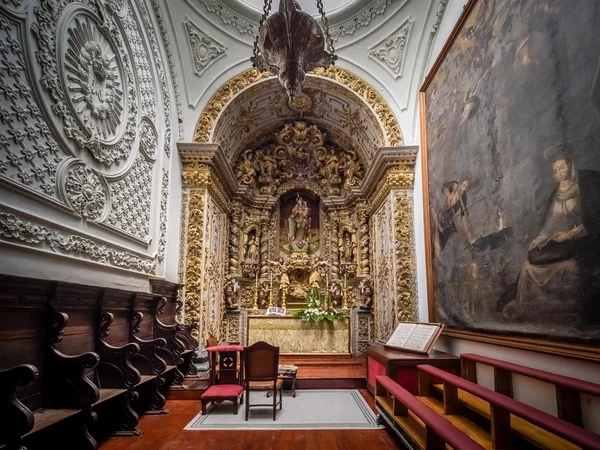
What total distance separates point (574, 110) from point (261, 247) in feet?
32.7

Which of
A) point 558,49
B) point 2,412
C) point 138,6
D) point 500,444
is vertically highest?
point 138,6

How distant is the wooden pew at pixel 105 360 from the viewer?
4.45 metres

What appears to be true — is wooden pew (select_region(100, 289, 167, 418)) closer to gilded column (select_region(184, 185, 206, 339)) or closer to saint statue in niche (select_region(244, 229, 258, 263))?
gilded column (select_region(184, 185, 206, 339))

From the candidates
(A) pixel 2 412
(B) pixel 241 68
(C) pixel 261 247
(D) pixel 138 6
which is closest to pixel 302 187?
(C) pixel 261 247

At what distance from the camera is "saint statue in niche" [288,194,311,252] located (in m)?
12.7

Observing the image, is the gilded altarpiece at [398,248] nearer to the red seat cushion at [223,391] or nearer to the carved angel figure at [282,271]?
the carved angel figure at [282,271]

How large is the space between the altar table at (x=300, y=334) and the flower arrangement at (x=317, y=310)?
142 mm

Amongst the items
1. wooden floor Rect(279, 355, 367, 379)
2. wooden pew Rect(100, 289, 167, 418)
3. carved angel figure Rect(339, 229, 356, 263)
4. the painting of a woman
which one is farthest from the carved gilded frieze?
the painting of a woman

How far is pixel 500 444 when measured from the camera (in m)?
3.20

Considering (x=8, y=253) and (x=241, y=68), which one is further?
(x=241, y=68)

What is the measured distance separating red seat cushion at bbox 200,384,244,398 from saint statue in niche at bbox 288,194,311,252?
23.2 ft

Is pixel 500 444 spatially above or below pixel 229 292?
below

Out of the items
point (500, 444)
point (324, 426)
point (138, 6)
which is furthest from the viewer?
point (138, 6)

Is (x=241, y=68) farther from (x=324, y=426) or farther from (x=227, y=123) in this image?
(x=324, y=426)
